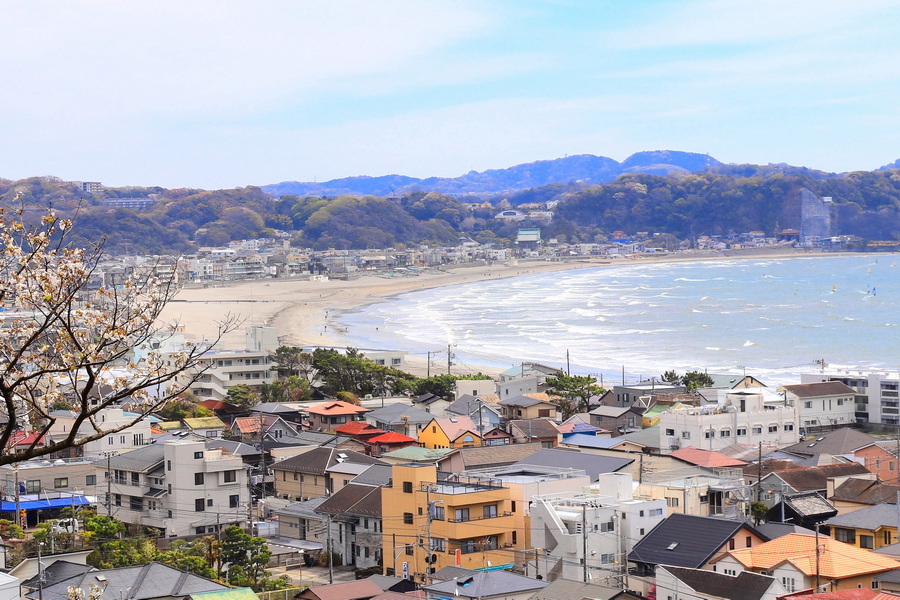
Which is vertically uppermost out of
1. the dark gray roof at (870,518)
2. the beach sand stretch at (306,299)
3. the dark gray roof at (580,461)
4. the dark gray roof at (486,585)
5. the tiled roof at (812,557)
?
the tiled roof at (812,557)

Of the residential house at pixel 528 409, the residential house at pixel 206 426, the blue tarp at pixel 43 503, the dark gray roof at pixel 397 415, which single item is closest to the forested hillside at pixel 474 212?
the residential house at pixel 528 409

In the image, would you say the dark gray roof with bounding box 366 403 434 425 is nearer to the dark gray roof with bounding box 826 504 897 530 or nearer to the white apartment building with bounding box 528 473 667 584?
the white apartment building with bounding box 528 473 667 584

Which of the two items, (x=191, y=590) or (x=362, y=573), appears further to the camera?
(x=362, y=573)

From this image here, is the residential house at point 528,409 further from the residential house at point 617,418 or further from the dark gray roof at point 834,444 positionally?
the dark gray roof at point 834,444

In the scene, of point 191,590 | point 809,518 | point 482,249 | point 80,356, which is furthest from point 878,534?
point 482,249

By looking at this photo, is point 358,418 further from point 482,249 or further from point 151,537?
point 482,249

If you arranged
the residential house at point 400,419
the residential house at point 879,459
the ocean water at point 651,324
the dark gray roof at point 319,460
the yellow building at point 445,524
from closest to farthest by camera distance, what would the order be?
1. the yellow building at point 445,524
2. the dark gray roof at point 319,460
3. the residential house at point 879,459
4. the residential house at point 400,419
5. the ocean water at point 651,324

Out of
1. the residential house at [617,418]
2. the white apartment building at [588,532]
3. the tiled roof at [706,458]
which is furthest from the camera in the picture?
the residential house at [617,418]

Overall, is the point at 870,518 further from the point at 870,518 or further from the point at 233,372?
the point at 233,372
